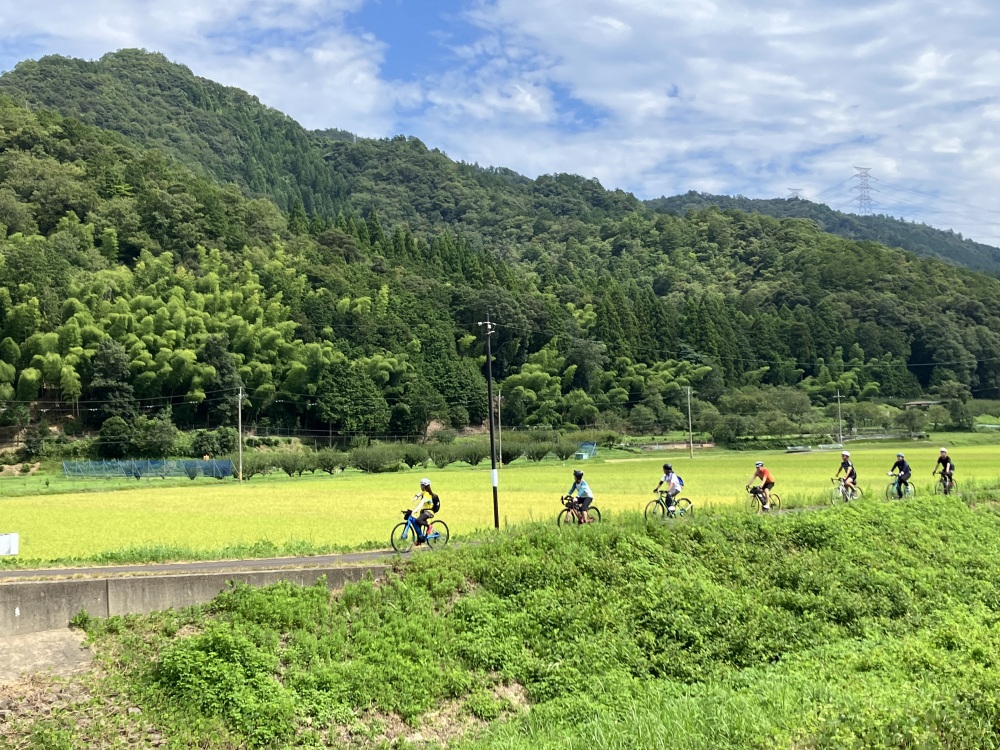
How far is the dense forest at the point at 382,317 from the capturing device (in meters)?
78.1

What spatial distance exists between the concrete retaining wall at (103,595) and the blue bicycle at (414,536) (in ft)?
12.7

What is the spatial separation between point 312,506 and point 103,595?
19233 mm

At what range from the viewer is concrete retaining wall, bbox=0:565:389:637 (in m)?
10.7

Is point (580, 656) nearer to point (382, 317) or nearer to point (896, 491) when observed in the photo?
point (896, 491)

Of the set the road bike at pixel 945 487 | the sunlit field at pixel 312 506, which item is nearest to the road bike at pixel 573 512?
the sunlit field at pixel 312 506

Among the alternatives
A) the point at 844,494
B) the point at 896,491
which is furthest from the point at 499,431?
the point at 844,494

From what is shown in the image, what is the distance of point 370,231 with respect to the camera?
127 meters

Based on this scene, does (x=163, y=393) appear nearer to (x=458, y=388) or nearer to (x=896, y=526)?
(x=458, y=388)

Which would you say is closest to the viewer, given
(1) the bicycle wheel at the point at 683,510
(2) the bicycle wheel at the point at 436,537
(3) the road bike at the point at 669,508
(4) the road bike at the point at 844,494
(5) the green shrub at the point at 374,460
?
(2) the bicycle wheel at the point at 436,537

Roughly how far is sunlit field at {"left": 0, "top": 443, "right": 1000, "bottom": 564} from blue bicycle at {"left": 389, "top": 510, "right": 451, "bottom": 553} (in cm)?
78

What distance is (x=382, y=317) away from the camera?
9744 cm

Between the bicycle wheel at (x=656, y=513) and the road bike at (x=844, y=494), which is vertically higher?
the bicycle wheel at (x=656, y=513)

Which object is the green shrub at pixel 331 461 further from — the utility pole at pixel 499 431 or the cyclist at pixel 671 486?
the cyclist at pixel 671 486

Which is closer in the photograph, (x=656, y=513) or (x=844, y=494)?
(x=656, y=513)
